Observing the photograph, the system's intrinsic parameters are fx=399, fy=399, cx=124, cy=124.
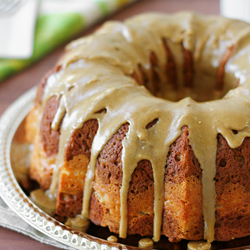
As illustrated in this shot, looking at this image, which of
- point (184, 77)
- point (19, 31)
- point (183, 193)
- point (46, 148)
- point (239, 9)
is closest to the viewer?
point (183, 193)

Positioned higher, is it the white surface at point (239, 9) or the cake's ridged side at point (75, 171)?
the white surface at point (239, 9)

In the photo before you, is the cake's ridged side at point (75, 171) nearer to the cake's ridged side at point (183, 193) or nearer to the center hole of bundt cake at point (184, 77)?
the cake's ridged side at point (183, 193)

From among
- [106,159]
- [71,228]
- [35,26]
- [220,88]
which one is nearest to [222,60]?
[220,88]

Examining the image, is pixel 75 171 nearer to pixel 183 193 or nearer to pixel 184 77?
pixel 183 193

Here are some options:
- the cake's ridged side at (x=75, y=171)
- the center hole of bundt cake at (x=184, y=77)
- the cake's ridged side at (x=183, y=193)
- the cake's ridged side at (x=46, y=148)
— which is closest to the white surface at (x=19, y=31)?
the center hole of bundt cake at (x=184, y=77)

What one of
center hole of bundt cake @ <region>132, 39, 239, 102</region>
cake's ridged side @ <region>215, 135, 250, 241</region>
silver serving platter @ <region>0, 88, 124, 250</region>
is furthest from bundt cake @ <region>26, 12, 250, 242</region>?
center hole of bundt cake @ <region>132, 39, 239, 102</region>

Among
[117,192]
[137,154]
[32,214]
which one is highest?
[137,154]

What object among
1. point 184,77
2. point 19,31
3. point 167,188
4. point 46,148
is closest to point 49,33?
point 19,31

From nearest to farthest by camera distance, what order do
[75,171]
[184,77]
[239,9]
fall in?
[75,171]
[184,77]
[239,9]
